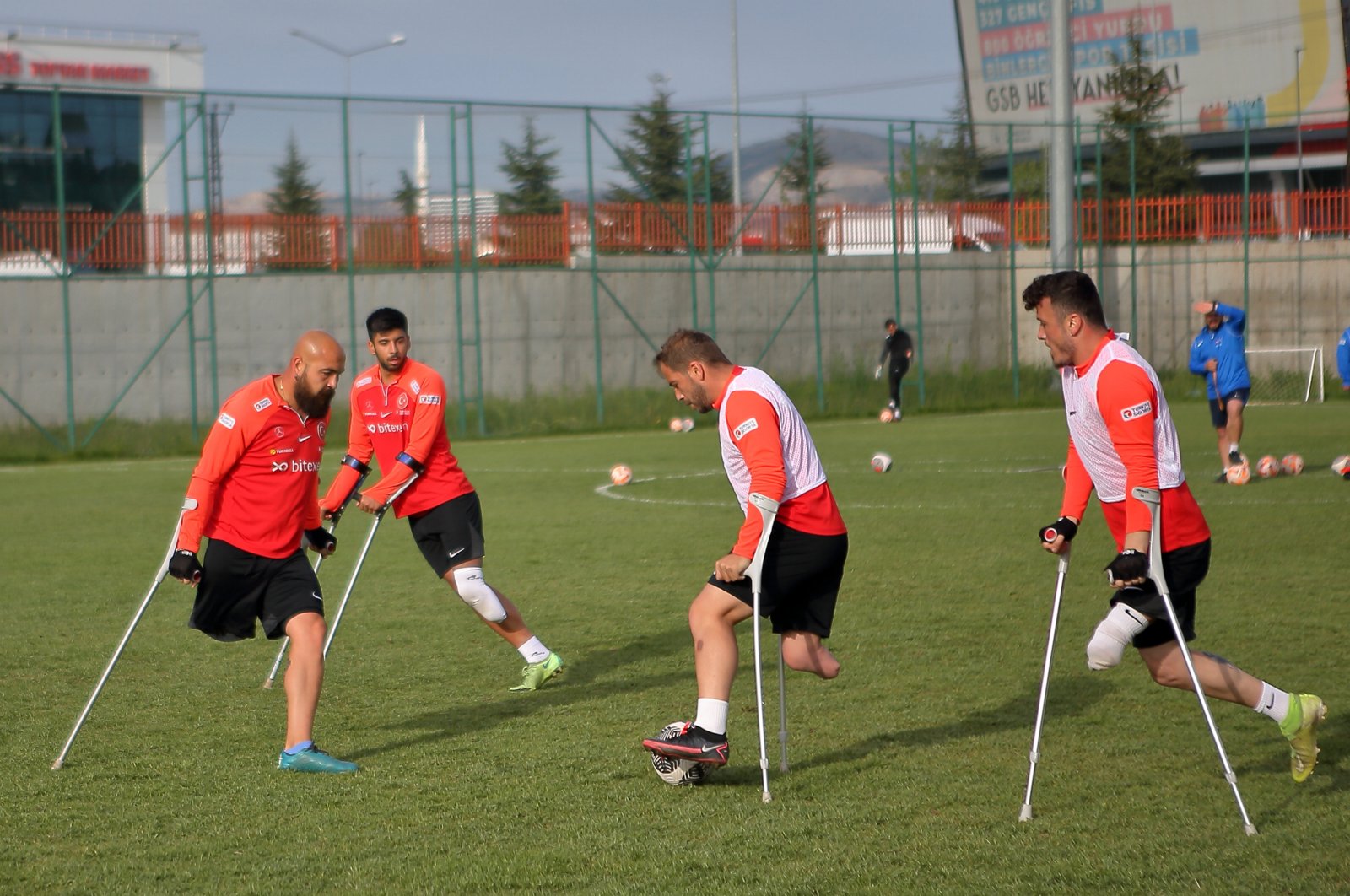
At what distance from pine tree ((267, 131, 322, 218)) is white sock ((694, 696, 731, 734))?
72.5 feet

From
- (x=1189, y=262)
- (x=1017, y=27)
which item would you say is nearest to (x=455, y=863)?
(x=1189, y=262)

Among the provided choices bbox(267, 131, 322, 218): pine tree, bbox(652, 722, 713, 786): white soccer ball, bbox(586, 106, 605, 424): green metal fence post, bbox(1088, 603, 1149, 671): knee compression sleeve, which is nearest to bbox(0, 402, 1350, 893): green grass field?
bbox(652, 722, 713, 786): white soccer ball

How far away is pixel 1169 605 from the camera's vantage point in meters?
5.36

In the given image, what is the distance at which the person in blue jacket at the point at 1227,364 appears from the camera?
17.1m

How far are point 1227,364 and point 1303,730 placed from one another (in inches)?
482

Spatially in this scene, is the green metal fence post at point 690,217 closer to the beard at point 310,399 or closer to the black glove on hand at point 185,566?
the beard at point 310,399

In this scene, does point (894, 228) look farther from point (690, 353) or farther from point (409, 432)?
point (690, 353)

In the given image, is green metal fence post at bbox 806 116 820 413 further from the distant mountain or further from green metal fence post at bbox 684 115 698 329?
green metal fence post at bbox 684 115 698 329

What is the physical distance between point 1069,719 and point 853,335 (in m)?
26.1

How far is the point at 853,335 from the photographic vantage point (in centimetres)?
3272

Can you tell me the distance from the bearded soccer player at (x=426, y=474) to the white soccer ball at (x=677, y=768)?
2.09m

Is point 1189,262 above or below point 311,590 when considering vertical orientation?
above

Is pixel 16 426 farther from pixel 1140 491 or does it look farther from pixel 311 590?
pixel 1140 491

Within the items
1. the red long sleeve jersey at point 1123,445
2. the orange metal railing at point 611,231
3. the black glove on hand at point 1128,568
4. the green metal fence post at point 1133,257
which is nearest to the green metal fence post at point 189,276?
the orange metal railing at point 611,231
